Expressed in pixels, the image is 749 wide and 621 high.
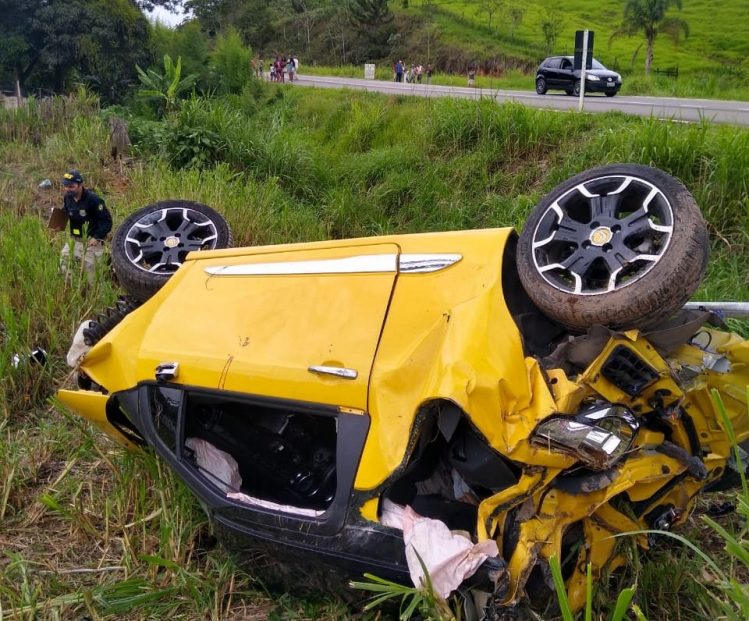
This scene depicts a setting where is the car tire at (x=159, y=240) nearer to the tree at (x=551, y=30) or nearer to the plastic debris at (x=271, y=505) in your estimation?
the plastic debris at (x=271, y=505)

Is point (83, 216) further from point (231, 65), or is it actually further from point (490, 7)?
point (490, 7)

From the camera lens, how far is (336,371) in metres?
2.37

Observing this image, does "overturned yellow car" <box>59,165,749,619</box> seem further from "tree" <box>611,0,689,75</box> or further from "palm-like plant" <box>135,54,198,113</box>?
"tree" <box>611,0,689,75</box>

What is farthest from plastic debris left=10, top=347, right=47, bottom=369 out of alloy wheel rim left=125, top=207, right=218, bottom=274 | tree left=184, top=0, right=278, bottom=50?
tree left=184, top=0, right=278, bottom=50

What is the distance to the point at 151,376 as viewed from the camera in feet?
9.08

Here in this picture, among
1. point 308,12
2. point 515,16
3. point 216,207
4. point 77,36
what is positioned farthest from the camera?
point 308,12

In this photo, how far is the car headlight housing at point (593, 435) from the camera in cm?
202

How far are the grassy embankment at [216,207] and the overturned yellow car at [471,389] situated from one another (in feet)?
1.30

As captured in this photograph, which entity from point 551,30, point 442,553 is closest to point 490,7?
point 551,30

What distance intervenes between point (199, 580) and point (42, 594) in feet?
2.16

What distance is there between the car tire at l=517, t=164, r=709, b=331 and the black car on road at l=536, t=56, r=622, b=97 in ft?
52.6

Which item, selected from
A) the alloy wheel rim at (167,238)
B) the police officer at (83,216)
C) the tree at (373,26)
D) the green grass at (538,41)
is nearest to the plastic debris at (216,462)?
the alloy wheel rim at (167,238)

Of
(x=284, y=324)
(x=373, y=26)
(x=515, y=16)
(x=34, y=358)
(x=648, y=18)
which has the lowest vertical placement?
(x=34, y=358)

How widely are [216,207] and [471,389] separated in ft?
18.5
